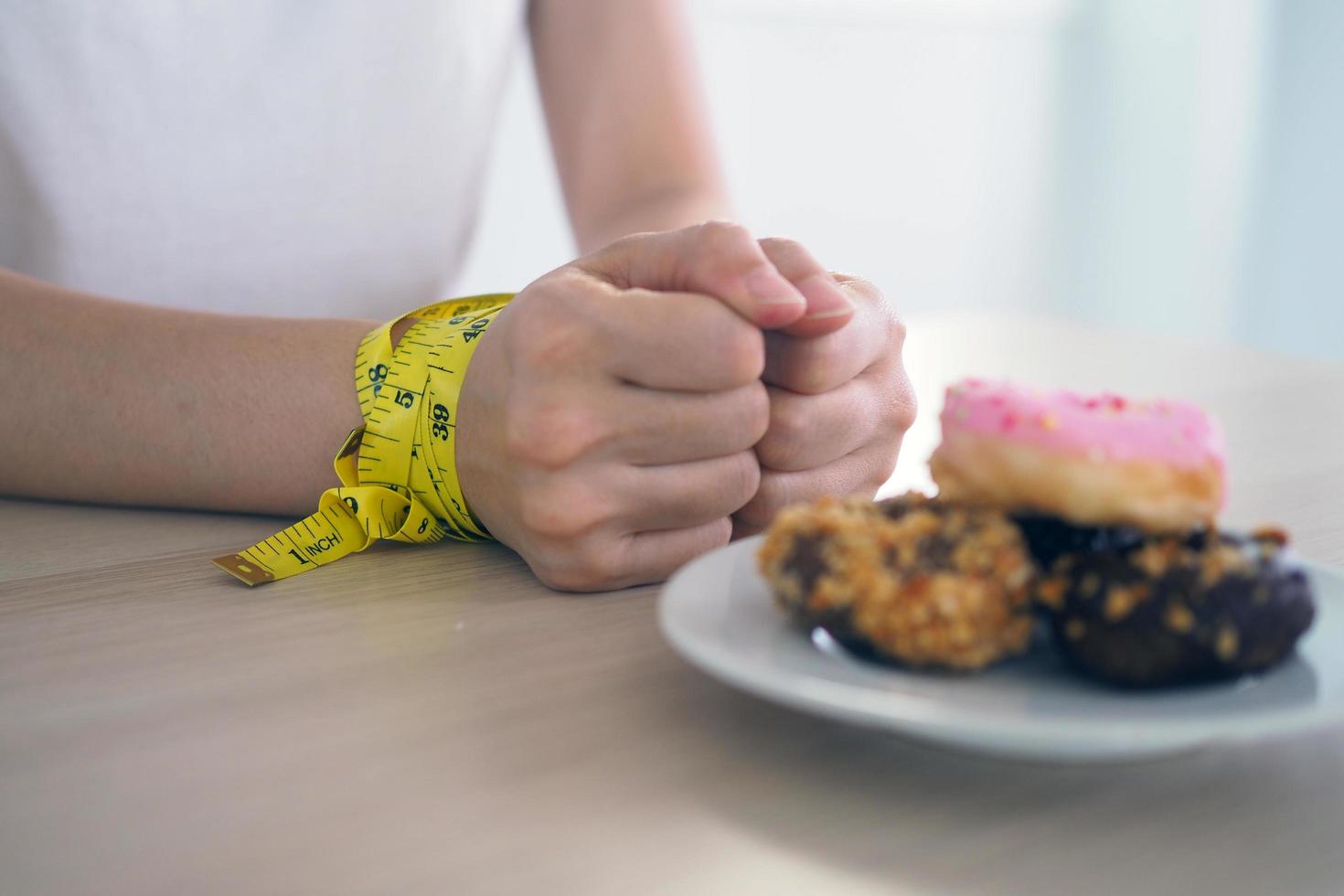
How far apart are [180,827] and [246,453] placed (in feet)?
1.38

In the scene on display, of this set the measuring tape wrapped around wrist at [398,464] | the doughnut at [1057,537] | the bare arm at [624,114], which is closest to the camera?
the doughnut at [1057,537]

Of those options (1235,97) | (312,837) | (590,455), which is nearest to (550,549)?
(590,455)

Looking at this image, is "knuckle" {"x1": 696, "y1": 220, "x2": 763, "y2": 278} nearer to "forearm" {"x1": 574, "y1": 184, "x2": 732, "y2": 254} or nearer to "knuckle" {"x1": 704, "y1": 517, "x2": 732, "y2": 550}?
"knuckle" {"x1": 704, "y1": 517, "x2": 732, "y2": 550}

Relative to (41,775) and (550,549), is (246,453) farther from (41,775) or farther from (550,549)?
(41,775)

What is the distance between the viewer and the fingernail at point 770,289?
2.05 ft

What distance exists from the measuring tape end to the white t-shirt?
2.36 feet

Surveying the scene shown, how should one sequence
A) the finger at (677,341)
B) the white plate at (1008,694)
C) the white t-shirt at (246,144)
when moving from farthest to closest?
the white t-shirt at (246,144) → the finger at (677,341) → the white plate at (1008,694)

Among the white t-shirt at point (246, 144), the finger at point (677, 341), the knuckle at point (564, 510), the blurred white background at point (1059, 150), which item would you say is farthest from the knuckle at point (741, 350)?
the blurred white background at point (1059, 150)

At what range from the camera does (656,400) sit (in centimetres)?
63

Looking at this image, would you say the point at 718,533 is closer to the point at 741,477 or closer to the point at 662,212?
the point at 741,477

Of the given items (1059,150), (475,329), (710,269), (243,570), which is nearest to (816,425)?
(710,269)

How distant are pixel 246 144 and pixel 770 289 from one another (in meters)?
0.89

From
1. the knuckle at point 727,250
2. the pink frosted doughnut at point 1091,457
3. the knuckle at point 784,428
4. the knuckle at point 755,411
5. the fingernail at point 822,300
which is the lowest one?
the knuckle at point 784,428

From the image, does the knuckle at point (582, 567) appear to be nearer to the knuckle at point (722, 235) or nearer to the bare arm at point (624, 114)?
the knuckle at point (722, 235)
